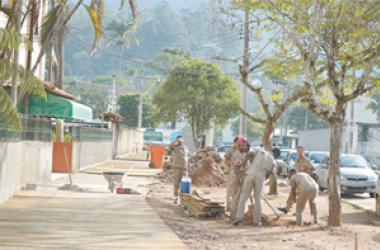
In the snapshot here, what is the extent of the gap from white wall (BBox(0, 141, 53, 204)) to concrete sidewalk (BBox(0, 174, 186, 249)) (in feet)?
1.20

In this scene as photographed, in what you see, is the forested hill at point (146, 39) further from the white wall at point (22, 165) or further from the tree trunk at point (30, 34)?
the white wall at point (22, 165)

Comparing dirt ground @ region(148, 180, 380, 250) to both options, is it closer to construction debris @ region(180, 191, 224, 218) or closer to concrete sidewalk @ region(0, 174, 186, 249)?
construction debris @ region(180, 191, 224, 218)

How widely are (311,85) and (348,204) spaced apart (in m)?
7.62

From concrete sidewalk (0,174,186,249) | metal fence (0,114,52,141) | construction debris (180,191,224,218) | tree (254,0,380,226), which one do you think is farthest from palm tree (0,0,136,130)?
tree (254,0,380,226)

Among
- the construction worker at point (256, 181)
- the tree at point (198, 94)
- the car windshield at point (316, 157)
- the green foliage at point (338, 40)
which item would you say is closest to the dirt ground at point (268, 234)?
the construction worker at point (256, 181)

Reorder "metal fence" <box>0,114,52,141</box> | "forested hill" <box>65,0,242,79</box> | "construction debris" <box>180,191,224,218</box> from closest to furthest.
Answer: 1. "construction debris" <box>180,191,224,218</box>
2. "metal fence" <box>0,114,52,141</box>
3. "forested hill" <box>65,0,242,79</box>

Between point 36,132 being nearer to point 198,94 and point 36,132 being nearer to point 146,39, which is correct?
point 198,94

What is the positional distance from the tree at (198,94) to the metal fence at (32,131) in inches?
988

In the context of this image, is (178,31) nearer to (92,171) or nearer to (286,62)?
(92,171)

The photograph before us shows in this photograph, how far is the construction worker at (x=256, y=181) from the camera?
13219 millimetres

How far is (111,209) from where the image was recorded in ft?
47.6

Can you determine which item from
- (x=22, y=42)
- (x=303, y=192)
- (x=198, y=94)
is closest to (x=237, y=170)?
(x=303, y=192)

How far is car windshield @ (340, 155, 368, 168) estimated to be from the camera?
975 inches

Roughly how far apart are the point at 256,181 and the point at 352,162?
506 inches
